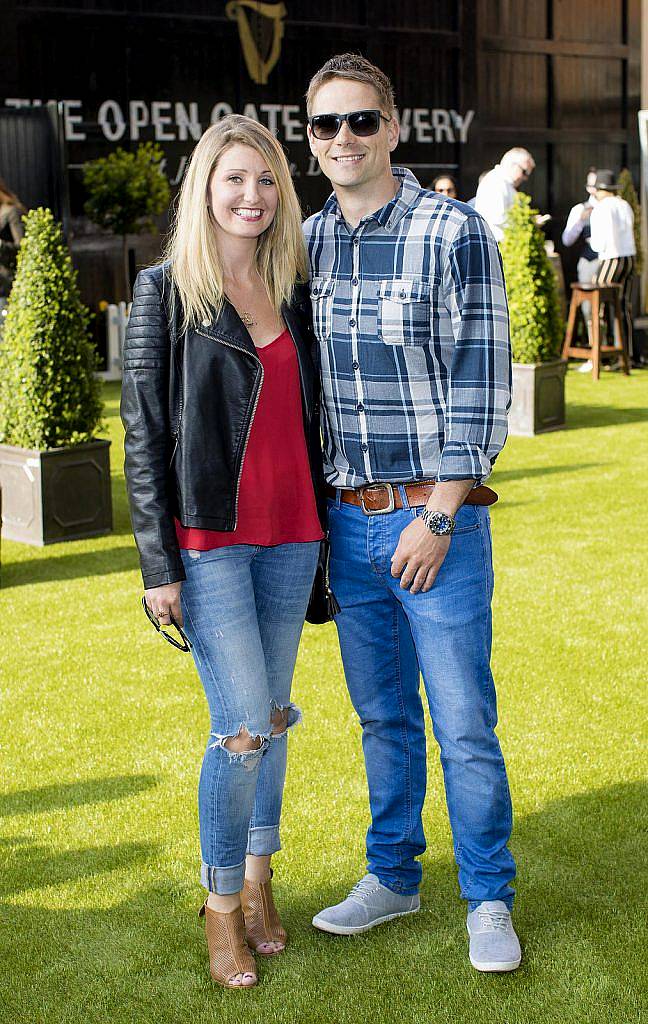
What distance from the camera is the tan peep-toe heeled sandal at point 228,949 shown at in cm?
289

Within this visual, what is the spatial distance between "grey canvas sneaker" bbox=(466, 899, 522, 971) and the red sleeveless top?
0.98m

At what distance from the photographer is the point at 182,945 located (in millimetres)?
3129

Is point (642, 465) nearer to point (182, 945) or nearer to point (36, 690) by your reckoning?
point (36, 690)

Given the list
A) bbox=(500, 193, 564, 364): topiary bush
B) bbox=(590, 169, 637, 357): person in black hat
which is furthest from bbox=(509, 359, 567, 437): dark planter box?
bbox=(590, 169, 637, 357): person in black hat

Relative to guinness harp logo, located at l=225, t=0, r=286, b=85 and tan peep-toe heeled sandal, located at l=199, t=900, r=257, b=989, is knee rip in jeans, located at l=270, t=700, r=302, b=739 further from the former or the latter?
guinness harp logo, located at l=225, t=0, r=286, b=85

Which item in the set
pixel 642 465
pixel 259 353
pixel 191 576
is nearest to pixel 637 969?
pixel 191 576

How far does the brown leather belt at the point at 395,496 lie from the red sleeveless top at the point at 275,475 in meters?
0.12

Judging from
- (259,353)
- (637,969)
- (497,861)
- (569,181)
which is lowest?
(637,969)

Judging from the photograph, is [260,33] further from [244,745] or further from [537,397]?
[244,745]

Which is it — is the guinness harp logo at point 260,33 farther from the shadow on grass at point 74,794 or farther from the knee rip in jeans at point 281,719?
the knee rip in jeans at point 281,719

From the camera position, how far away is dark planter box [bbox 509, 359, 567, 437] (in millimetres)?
10352

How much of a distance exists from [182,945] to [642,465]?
6.69 meters

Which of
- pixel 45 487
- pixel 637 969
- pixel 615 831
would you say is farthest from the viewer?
pixel 45 487

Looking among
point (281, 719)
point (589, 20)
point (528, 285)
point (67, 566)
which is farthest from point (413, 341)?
point (589, 20)
